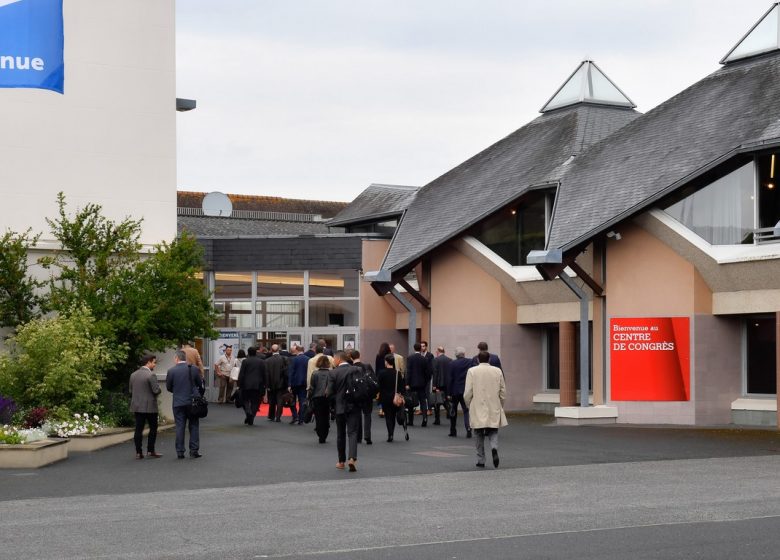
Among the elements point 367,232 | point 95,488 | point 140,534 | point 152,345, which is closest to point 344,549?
point 140,534


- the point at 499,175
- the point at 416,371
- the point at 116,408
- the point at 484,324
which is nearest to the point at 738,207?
the point at 416,371

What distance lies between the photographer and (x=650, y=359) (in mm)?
26578

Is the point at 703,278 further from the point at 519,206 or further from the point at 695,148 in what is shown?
the point at 519,206

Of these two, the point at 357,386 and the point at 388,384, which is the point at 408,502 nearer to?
the point at 357,386

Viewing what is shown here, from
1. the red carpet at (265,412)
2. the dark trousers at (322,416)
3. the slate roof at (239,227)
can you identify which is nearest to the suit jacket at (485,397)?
the dark trousers at (322,416)

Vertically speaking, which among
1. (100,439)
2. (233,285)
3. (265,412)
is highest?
(233,285)

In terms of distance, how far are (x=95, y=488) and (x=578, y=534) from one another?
687 cm

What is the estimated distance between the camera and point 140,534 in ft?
37.3

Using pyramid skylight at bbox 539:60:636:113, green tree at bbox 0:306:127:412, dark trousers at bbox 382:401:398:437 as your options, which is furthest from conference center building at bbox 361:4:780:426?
green tree at bbox 0:306:127:412

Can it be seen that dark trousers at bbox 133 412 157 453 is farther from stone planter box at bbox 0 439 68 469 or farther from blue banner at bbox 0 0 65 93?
blue banner at bbox 0 0 65 93

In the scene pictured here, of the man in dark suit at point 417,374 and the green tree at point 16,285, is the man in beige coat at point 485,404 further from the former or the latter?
the green tree at point 16,285

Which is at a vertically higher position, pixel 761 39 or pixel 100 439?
pixel 761 39

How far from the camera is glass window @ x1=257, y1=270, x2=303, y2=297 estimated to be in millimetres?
37969

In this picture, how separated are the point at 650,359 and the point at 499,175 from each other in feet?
30.9
